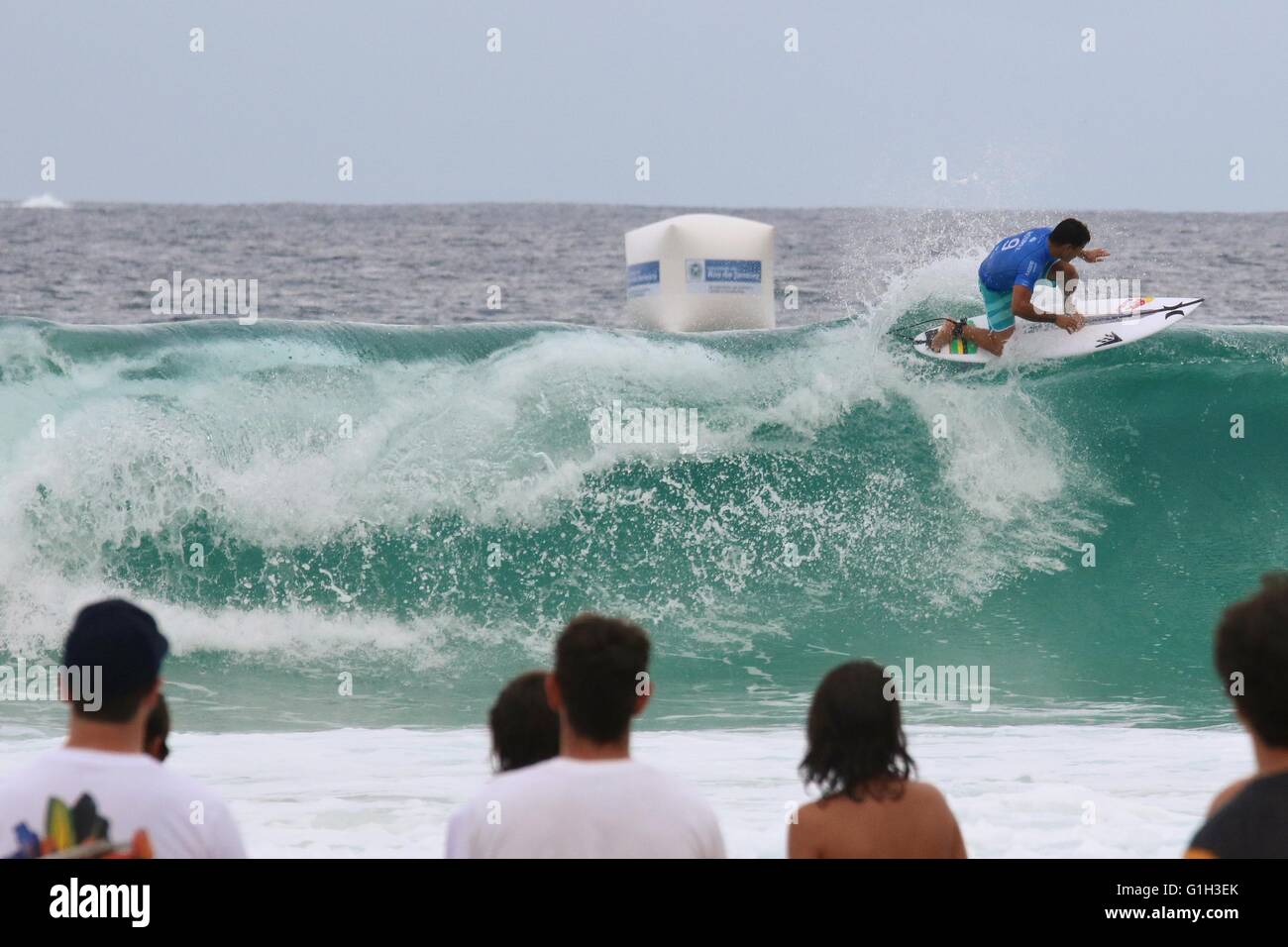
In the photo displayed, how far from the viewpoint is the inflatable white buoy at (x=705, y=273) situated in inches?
447

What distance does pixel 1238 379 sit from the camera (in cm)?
1245

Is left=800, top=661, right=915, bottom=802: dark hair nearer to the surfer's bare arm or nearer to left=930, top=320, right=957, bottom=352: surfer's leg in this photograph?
the surfer's bare arm

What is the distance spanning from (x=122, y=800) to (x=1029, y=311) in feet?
26.1

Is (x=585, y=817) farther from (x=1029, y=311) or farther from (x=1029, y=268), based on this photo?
(x=1029, y=311)

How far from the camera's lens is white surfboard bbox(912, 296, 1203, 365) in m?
10.3

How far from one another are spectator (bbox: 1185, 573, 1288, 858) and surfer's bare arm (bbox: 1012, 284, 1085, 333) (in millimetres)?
7334

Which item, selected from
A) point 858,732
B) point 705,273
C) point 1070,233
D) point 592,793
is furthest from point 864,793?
point 705,273

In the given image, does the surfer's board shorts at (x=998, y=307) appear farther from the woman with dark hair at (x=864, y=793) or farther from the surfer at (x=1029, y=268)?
the woman with dark hair at (x=864, y=793)

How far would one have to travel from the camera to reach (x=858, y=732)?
2.53 metres

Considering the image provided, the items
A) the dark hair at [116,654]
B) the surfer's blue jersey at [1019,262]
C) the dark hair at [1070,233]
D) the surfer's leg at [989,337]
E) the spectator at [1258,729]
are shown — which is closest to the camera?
the spectator at [1258,729]

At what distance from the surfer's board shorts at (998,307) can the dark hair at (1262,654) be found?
25.2 ft

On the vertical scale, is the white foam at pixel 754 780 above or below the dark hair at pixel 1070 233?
below

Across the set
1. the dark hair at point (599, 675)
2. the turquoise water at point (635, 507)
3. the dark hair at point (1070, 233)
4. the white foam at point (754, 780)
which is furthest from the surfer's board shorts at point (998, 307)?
the dark hair at point (599, 675)
